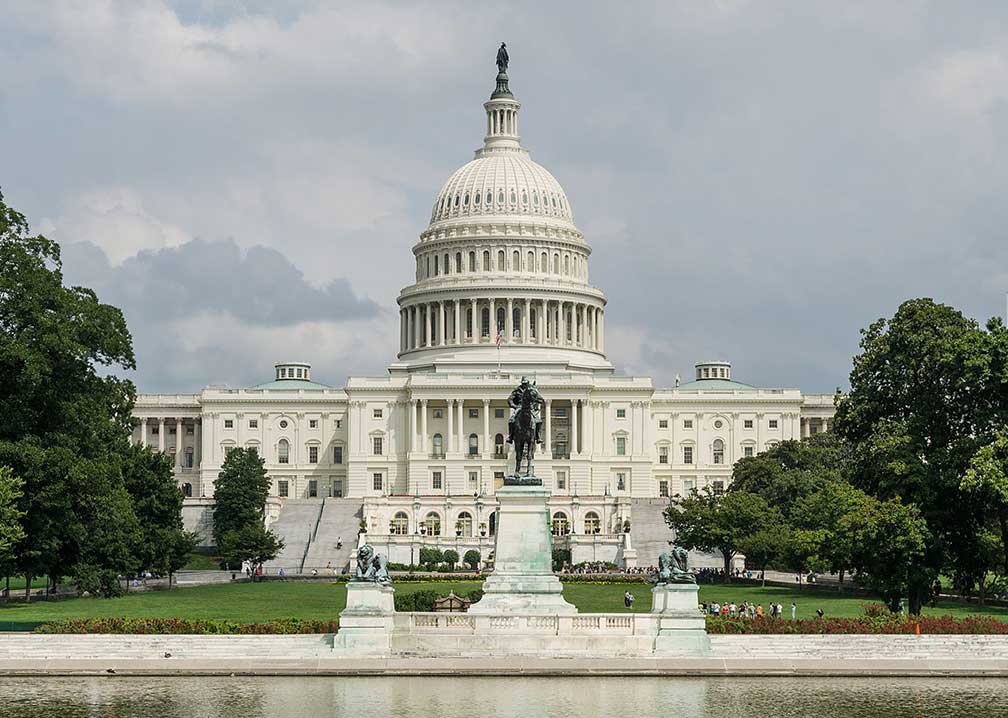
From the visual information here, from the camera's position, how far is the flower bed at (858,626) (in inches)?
2132

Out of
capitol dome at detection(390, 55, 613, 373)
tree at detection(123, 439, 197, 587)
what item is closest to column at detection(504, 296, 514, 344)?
capitol dome at detection(390, 55, 613, 373)

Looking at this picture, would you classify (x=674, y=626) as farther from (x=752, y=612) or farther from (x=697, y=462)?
(x=697, y=462)

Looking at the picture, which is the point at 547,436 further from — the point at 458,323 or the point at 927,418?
the point at 927,418

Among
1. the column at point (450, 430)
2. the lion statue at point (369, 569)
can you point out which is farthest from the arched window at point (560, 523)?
the lion statue at point (369, 569)

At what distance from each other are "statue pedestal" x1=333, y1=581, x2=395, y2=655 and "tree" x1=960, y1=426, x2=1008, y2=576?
28.1 metres

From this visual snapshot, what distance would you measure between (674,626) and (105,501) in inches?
1329

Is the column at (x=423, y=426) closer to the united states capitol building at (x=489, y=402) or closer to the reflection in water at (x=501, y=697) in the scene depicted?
the united states capitol building at (x=489, y=402)

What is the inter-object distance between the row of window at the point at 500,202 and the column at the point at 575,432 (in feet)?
83.0

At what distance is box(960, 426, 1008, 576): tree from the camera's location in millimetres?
69625

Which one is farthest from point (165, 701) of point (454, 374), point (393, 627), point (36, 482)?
point (454, 374)

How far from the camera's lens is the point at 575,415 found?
16188 cm

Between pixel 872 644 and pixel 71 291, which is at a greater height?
pixel 71 291

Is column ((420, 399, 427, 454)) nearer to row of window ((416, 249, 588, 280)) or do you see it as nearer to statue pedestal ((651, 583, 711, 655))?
row of window ((416, 249, 588, 280))

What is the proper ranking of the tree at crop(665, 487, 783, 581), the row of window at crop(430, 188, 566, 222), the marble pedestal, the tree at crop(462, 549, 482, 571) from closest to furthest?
the marble pedestal → the tree at crop(665, 487, 783, 581) → the tree at crop(462, 549, 482, 571) → the row of window at crop(430, 188, 566, 222)
